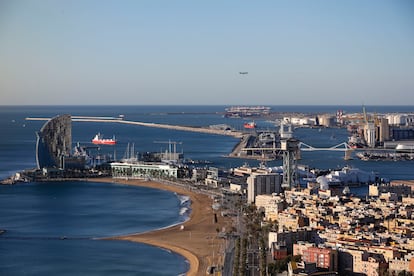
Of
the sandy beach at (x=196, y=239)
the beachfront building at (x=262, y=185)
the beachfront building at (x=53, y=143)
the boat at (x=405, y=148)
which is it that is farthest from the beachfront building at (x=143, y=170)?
the boat at (x=405, y=148)

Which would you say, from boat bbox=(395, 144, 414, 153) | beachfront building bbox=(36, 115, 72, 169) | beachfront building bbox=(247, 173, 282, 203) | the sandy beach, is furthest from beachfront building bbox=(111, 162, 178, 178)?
boat bbox=(395, 144, 414, 153)

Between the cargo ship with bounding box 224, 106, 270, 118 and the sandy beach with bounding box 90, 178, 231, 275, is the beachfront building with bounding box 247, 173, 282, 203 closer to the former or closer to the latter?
the sandy beach with bounding box 90, 178, 231, 275

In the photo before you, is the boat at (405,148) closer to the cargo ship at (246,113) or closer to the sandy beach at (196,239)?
the sandy beach at (196,239)

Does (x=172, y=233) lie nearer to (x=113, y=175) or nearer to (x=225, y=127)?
(x=113, y=175)

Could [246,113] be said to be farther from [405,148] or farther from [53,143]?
[53,143]

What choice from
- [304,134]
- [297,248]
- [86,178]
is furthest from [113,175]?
[304,134]

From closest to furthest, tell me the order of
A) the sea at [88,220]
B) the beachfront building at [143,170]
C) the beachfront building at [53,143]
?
the sea at [88,220]
the beachfront building at [143,170]
the beachfront building at [53,143]

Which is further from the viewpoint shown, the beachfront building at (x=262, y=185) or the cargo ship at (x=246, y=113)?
the cargo ship at (x=246, y=113)
